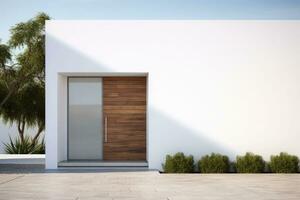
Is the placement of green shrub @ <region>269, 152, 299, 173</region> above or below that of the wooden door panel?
below

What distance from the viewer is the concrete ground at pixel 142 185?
866cm

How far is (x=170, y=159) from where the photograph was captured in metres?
12.6

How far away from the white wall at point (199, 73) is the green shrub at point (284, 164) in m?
0.38

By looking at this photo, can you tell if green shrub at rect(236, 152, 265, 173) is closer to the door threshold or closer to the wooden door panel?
the door threshold

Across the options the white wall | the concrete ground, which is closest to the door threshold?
the white wall

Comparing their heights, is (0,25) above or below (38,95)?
above

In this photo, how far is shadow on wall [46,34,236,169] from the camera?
1307 cm

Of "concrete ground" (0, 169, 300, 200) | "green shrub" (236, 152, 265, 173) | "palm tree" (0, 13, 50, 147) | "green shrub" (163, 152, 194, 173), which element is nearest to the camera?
"concrete ground" (0, 169, 300, 200)

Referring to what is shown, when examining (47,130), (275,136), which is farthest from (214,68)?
(47,130)

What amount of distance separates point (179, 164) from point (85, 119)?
127 inches

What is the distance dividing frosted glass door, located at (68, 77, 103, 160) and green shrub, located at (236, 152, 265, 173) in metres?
3.95

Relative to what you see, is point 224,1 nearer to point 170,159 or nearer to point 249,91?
point 249,91

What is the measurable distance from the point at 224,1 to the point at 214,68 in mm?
3675

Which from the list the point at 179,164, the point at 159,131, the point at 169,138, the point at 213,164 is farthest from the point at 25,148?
the point at 213,164
